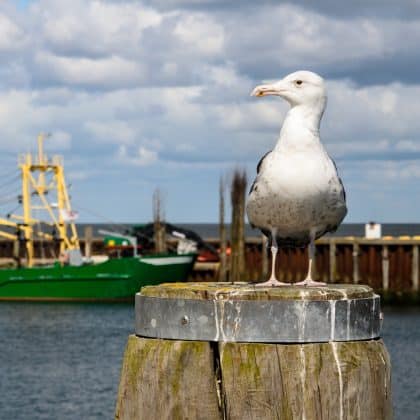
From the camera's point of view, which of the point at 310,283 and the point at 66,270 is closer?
the point at 310,283

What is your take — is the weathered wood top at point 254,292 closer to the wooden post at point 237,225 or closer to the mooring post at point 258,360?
the mooring post at point 258,360

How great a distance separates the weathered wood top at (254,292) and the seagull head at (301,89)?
1.04 meters

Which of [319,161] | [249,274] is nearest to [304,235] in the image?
[319,161]

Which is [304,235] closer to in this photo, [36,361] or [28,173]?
[36,361]

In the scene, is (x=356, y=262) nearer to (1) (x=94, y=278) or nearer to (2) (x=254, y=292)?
(1) (x=94, y=278)

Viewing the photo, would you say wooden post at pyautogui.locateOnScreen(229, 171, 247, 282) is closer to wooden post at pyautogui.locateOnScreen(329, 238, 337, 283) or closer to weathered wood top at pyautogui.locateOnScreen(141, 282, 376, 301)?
wooden post at pyautogui.locateOnScreen(329, 238, 337, 283)

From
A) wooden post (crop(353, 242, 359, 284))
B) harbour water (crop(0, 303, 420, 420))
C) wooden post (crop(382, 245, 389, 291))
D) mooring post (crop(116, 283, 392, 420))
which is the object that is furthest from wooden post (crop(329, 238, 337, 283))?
mooring post (crop(116, 283, 392, 420))

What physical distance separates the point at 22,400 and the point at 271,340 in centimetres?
2364

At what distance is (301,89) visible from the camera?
4.84 meters

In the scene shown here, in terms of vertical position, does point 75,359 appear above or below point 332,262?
below

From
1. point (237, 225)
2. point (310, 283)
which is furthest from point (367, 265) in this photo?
point (310, 283)

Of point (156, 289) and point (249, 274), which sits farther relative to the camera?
point (249, 274)

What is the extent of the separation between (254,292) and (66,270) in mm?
53996

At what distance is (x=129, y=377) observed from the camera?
12.7ft
